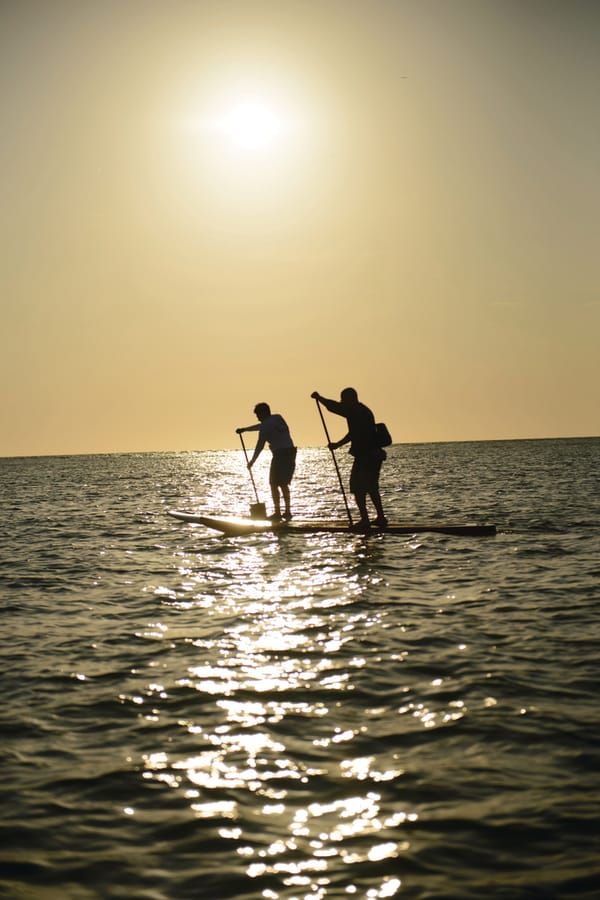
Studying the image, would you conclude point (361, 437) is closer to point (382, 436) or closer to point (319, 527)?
point (382, 436)

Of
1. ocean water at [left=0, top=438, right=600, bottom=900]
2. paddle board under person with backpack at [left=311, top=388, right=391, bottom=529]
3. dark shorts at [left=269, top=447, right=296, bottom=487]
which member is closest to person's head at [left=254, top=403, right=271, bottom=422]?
dark shorts at [left=269, top=447, right=296, bottom=487]

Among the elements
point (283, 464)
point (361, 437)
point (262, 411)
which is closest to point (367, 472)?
point (361, 437)

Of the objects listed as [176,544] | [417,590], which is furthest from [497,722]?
[176,544]

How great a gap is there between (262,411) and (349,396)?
4333 mm

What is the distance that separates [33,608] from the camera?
456 inches

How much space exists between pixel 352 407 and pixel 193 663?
32.2 ft

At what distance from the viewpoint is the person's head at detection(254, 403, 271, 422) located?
21.2 meters

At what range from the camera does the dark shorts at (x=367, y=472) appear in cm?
1753

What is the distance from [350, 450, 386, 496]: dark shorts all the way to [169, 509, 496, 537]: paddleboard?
1.27m

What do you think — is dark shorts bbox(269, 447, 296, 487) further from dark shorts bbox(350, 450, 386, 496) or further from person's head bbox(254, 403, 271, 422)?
dark shorts bbox(350, 450, 386, 496)

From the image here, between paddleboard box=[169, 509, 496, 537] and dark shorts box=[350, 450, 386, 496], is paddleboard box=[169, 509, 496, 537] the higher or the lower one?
the lower one

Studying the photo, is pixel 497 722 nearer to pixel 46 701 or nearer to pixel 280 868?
pixel 280 868

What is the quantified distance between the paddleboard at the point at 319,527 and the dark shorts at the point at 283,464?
1164mm

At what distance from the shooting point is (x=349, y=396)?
1744 cm
